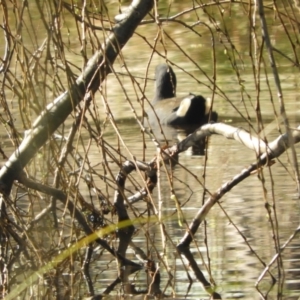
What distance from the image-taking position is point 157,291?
15.1ft

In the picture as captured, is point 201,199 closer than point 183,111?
Yes

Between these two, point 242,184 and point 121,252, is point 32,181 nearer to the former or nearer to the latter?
point 121,252

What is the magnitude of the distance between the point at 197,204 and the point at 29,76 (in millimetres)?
2732

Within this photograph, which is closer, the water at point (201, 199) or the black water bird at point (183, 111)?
the water at point (201, 199)

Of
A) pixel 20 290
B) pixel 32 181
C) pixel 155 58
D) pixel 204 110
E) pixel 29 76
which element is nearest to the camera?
pixel 29 76

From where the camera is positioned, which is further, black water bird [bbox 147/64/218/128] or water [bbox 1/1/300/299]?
black water bird [bbox 147/64/218/128]

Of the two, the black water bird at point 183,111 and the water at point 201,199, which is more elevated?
the water at point 201,199

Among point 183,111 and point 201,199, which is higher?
point 201,199

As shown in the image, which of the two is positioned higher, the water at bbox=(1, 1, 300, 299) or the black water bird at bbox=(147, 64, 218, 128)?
the water at bbox=(1, 1, 300, 299)

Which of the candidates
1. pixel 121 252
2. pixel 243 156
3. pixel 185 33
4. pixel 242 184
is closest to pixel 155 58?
pixel 185 33

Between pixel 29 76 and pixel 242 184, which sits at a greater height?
pixel 29 76

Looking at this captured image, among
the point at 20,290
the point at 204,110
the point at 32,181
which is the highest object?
the point at 32,181

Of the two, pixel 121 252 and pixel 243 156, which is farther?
pixel 243 156

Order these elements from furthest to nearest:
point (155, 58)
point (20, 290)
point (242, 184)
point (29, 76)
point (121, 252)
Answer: point (155, 58)
point (242, 184)
point (121, 252)
point (20, 290)
point (29, 76)
